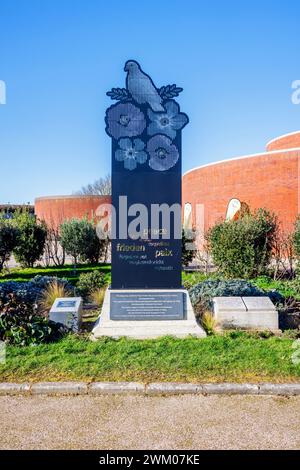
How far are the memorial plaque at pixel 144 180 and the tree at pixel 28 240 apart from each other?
9797mm

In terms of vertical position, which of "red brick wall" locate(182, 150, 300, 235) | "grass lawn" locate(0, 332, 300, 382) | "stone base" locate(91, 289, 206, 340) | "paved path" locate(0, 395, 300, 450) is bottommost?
"paved path" locate(0, 395, 300, 450)

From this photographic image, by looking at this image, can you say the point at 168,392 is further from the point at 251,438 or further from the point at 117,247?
the point at 117,247

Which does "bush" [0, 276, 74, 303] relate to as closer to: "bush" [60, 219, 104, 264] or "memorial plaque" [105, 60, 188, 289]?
"memorial plaque" [105, 60, 188, 289]

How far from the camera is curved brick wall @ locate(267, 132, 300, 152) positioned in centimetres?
2959

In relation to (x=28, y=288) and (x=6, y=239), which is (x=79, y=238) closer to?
(x=6, y=239)

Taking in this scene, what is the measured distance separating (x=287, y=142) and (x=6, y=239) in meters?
22.5

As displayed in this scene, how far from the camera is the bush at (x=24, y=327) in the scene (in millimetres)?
5984

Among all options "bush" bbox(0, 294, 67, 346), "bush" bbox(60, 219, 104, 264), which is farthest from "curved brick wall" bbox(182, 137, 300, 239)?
"bush" bbox(0, 294, 67, 346)

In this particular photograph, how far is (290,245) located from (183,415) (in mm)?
9277

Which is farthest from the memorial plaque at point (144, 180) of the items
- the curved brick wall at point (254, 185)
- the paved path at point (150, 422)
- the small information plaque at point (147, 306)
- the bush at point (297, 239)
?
the curved brick wall at point (254, 185)


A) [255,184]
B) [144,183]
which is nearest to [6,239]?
[144,183]

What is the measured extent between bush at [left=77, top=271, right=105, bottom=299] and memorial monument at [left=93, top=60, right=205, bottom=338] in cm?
305

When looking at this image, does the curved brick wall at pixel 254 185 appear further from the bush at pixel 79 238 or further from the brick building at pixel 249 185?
the bush at pixel 79 238
